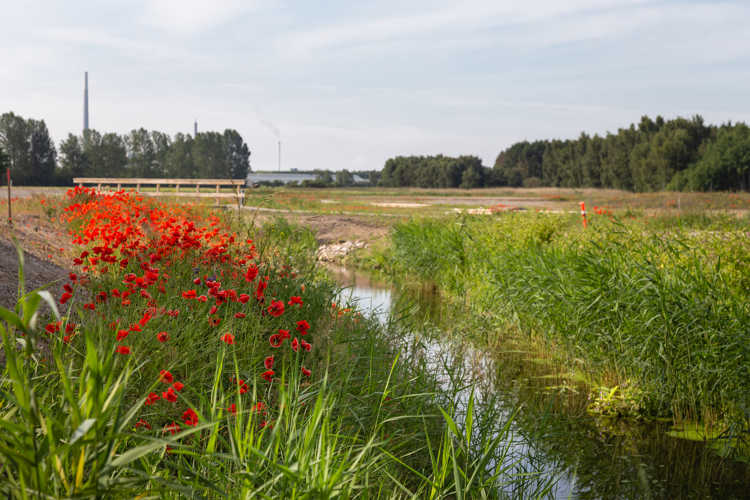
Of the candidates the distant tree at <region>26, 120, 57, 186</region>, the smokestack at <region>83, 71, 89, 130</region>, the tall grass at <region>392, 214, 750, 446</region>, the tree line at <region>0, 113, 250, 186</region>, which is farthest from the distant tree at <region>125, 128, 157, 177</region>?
the tall grass at <region>392, 214, 750, 446</region>

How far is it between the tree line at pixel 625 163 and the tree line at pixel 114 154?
845 inches

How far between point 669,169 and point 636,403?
133 ft

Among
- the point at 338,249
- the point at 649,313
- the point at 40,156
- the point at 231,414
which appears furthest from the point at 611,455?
the point at 40,156

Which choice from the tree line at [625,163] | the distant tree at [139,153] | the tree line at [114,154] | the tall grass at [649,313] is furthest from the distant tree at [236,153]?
the tall grass at [649,313]

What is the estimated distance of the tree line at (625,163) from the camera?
3656 centimetres

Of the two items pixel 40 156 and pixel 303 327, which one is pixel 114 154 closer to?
pixel 40 156

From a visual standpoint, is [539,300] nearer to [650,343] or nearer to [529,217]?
[650,343]

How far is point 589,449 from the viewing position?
13.7 feet

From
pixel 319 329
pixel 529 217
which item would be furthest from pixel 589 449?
pixel 529 217

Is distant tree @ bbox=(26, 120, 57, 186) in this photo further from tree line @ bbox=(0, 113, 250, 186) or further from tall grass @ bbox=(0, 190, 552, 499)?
tall grass @ bbox=(0, 190, 552, 499)

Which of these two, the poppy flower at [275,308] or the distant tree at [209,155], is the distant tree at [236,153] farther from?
the poppy flower at [275,308]

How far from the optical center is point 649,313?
14.3 ft

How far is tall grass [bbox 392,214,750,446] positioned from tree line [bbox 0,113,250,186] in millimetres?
49695

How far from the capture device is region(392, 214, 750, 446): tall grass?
4.05m
